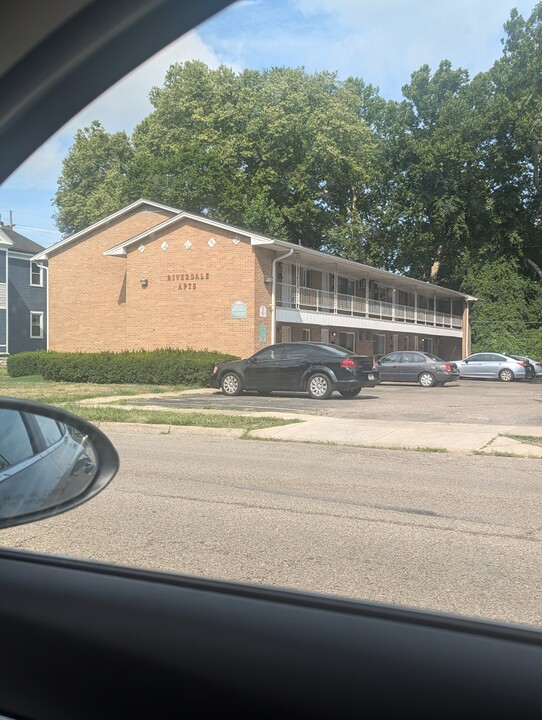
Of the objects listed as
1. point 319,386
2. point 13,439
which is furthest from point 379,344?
point 13,439

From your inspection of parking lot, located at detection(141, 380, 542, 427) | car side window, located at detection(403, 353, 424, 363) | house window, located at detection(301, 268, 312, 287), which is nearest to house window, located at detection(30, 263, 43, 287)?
parking lot, located at detection(141, 380, 542, 427)

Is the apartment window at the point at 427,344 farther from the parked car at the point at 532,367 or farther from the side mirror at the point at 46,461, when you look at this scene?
the side mirror at the point at 46,461

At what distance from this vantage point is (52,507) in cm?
205

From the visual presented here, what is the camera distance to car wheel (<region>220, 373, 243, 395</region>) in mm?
9443

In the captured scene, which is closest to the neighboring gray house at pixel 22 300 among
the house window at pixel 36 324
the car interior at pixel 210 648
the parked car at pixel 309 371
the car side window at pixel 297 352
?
the house window at pixel 36 324

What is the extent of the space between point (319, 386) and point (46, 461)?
39.7 ft

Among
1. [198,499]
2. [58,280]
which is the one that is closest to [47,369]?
[58,280]

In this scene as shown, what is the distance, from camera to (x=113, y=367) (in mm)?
5434

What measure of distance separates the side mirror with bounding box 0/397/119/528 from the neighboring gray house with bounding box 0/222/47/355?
1492mm

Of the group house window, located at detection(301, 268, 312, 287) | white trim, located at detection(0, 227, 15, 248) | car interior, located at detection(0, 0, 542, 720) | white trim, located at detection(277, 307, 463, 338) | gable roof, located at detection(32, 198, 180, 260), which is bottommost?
car interior, located at detection(0, 0, 542, 720)

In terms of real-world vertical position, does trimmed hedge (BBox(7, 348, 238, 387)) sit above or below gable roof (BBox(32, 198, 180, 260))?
below

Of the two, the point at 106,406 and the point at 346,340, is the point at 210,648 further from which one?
the point at 346,340

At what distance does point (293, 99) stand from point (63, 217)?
4.15ft

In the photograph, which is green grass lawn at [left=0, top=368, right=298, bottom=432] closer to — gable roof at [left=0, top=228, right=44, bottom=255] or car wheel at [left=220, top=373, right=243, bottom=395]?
gable roof at [left=0, top=228, right=44, bottom=255]
